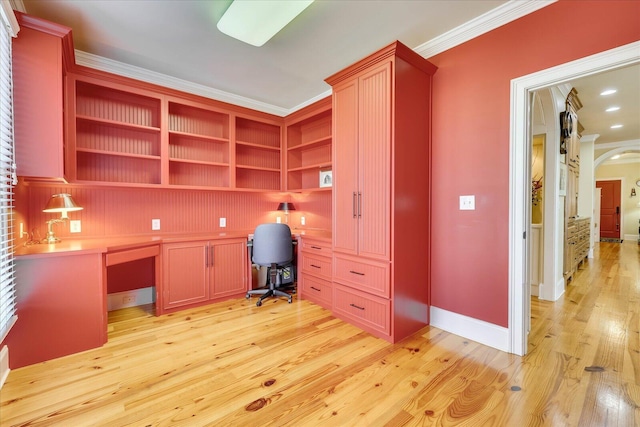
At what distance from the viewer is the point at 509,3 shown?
202cm

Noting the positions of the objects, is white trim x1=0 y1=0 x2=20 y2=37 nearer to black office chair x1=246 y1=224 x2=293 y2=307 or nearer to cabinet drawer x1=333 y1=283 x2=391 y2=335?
black office chair x1=246 y1=224 x2=293 y2=307

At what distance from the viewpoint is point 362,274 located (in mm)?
2559

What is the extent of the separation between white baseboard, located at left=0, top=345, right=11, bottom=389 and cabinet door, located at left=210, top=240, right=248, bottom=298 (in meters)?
1.59

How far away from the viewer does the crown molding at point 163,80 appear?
272 centimetres

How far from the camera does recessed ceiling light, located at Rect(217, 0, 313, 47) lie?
1848 millimetres

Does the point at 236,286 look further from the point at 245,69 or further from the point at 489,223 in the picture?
the point at 489,223

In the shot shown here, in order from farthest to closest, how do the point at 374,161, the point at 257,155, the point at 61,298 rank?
the point at 257,155 → the point at 374,161 → the point at 61,298

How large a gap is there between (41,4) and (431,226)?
366cm

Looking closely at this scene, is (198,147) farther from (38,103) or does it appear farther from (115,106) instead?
(38,103)

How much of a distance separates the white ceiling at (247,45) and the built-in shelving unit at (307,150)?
1.82 ft

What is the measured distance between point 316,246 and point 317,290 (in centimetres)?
53

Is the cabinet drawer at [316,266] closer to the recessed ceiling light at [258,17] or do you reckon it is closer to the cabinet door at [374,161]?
the cabinet door at [374,161]

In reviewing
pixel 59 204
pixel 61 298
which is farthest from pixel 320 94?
pixel 61 298

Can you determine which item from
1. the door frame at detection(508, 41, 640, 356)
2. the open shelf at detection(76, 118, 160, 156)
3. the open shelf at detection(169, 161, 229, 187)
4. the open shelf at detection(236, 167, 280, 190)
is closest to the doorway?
the door frame at detection(508, 41, 640, 356)
